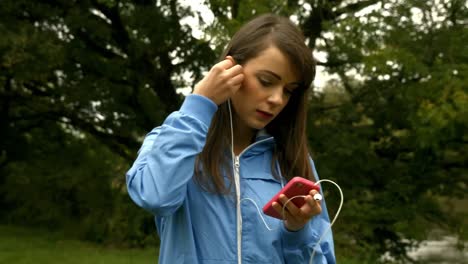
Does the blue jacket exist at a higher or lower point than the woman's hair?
lower

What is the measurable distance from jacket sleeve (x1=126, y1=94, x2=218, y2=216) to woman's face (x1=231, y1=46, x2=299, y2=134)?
0.16m

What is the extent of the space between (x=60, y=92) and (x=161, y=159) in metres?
10.0

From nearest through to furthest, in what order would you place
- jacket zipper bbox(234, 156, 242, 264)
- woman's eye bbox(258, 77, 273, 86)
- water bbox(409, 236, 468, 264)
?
jacket zipper bbox(234, 156, 242, 264) → woman's eye bbox(258, 77, 273, 86) → water bbox(409, 236, 468, 264)

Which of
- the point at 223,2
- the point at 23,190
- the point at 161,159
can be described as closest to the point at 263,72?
the point at 161,159

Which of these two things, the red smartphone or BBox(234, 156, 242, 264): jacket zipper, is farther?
BBox(234, 156, 242, 264): jacket zipper

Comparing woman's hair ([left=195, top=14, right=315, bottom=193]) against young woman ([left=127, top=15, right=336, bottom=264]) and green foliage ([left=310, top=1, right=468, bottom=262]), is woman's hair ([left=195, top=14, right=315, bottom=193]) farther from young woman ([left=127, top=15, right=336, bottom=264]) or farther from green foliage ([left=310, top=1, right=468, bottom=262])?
green foliage ([left=310, top=1, right=468, bottom=262])

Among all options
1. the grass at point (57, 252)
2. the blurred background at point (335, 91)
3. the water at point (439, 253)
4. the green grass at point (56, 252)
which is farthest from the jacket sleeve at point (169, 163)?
the green grass at point (56, 252)

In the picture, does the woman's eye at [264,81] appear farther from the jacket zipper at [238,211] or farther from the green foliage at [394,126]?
the green foliage at [394,126]

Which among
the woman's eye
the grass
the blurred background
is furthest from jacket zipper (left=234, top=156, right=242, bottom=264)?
the grass

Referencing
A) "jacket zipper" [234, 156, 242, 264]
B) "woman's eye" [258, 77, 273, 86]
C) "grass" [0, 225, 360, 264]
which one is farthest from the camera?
"grass" [0, 225, 360, 264]

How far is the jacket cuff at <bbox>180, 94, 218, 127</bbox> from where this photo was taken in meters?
1.61

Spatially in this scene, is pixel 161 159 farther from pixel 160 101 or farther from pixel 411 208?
pixel 160 101

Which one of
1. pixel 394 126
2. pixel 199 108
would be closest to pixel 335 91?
pixel 394 126

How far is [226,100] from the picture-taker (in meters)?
1.74
